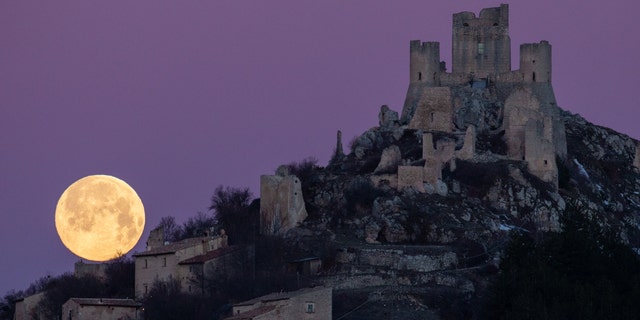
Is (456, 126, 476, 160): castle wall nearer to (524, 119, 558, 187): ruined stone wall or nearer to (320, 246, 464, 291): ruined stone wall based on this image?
(524, 119, 558, 187): ruined stone wall

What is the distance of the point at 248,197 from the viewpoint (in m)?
94.9

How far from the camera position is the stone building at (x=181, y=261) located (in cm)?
8381

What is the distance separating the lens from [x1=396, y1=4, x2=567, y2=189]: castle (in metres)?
94.0

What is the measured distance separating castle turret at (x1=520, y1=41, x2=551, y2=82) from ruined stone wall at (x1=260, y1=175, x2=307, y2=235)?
51.8 ft

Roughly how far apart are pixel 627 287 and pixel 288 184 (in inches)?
681

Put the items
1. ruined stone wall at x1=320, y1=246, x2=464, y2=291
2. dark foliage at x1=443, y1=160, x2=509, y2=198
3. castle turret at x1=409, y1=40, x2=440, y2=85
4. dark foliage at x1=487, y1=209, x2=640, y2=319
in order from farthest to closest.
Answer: castle turret at x1=409, y1=40, x2=440, y2=85 < dark foliage at x1=443, y1=160, x2=509, y2=198 < ruined stone wall at x1=320, y1=246, x2=464, y2=291 < dark foliage at x1=487, y1=209, x2=640, y2=319

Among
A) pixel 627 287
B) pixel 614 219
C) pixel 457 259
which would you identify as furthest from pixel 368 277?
pixel 614 219

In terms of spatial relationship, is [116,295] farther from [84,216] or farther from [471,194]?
[471,194]

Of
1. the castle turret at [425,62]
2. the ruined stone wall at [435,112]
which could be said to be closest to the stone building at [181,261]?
the ruined stone wall at [435,112]

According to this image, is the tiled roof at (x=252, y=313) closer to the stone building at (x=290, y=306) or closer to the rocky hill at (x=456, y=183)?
the stone building at (x=290, y=306)

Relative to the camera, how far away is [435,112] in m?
97.5

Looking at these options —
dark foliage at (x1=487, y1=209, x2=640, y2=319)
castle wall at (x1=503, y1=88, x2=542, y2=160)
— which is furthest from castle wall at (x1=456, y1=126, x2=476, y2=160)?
dark foliage at (x1=487, y1=209, x2=640, y2=319)

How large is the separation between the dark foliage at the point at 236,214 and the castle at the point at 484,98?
811 cm

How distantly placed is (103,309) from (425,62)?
25684 mm
